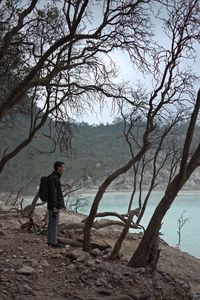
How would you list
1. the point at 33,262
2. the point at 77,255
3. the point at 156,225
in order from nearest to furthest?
the point at 33,262, the point at 77,255, the point at 156,225

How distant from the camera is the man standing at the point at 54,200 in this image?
26.7ft

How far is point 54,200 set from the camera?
26.8 feet

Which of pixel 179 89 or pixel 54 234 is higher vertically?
pixel 179 89

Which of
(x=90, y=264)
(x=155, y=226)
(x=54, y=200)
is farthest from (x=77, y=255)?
(x=155, y=226)

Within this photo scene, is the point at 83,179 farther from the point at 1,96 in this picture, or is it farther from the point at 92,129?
the point at 92,129

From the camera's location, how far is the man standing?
815 cm

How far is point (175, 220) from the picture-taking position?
41.4 metres

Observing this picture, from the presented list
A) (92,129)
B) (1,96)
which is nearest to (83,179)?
(1,96)

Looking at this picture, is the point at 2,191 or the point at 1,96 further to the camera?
the point at 2,191

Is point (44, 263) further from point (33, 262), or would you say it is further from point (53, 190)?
point (53, 190)

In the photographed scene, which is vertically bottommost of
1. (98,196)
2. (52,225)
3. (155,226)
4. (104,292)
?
(104,292)

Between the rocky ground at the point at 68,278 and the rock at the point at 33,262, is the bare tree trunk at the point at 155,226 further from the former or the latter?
the rock at the point at 33,262

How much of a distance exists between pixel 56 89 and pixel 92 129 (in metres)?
76.7

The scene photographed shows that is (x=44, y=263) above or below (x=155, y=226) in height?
below
